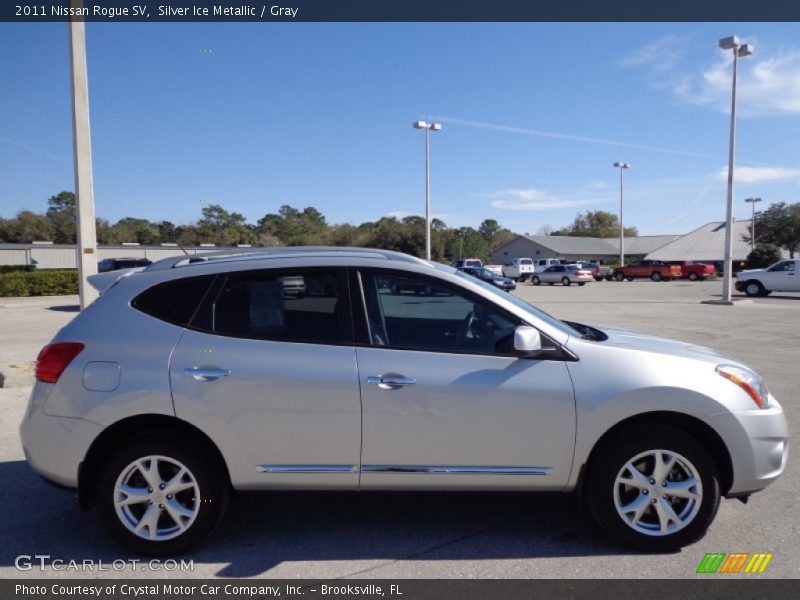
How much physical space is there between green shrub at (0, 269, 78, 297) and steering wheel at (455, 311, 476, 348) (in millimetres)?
31369

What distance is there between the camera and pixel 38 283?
2981cm

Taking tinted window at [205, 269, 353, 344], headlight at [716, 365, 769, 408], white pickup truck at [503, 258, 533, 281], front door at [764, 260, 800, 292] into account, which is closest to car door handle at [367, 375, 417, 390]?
tinted window at [205, 269, 353, 344]

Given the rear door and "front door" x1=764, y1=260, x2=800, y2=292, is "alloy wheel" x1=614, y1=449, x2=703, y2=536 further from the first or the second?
"front door" x1=764, y1=260, x2=800, y2=292

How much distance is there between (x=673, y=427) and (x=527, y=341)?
1033 mm

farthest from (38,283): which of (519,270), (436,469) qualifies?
(519,270)

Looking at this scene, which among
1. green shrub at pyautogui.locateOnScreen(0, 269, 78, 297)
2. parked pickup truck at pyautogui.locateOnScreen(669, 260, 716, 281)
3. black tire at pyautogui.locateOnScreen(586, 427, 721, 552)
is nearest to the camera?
black tire at pyautogui.locateOnScreen(586, 427, 721, 552)

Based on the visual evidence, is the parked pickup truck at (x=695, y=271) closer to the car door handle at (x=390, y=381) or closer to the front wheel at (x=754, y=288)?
the front wheel at (x=754, y=288)

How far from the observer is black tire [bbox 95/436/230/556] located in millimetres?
3461

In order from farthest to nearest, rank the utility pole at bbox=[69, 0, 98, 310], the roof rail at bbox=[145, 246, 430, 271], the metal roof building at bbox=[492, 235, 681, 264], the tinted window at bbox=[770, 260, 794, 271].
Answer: the metal roof building at bbox=[492, 235, 681, 264] < the tinted window at bbox=[770, 260, 794, 271] < the utility pole at bbox=[69, 0, 98, 310] < the roof rail at bbox=[145, 246, 430, 271]

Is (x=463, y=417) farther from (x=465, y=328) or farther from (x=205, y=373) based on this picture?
(x=205, y=373)

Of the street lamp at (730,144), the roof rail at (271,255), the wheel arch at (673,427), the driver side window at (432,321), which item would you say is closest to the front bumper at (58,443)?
the roof rail at (271,255)

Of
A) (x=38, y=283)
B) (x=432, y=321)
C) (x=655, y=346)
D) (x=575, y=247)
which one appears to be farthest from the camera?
(x=575, y=247)

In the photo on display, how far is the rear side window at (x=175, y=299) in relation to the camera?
365 cm

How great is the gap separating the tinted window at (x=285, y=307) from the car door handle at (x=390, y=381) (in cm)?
29
